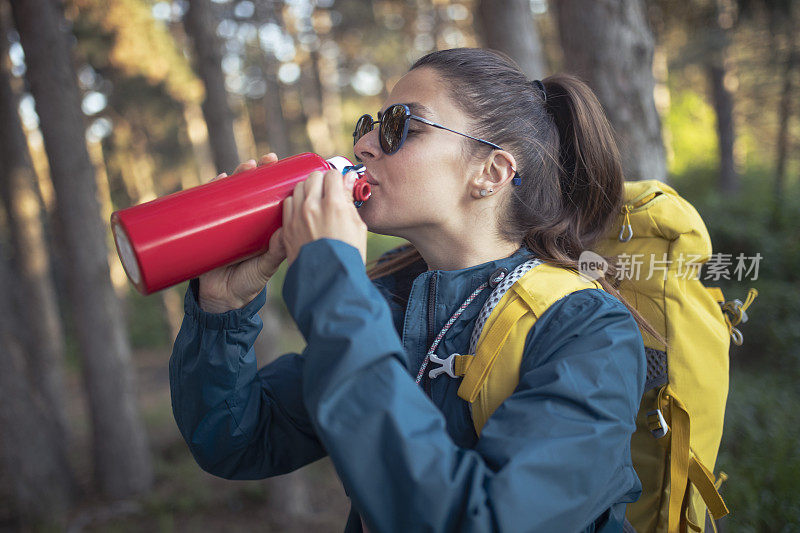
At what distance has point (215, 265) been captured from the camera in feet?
4.88

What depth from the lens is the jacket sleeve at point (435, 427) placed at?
1.10m

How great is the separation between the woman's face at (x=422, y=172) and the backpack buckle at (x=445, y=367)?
15.9 inches

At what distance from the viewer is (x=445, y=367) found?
1.47 meters

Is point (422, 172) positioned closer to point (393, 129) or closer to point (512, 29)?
point (393, 129)

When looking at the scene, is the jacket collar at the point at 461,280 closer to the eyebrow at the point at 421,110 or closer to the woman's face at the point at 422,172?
the woman's face at the point at 422,172

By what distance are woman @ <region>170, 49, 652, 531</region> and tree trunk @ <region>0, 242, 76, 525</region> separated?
4518 millimetres

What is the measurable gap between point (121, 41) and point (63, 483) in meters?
9.03

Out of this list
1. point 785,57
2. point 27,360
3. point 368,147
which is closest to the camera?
point 368,147

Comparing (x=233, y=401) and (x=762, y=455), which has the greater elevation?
(x=233, y=401)

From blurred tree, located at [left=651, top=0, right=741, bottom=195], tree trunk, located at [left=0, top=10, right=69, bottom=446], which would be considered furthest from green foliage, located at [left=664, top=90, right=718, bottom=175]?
tree trunk, located at [left=0, top=10, right=69, bottom=446]

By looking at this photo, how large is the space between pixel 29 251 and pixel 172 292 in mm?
6727

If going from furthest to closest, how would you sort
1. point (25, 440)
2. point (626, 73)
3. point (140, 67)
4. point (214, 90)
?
point (140, 67) → point (25, 440) → point (214, 90) → point (626, 73)

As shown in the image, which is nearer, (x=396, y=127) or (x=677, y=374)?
(x=396, y=127)

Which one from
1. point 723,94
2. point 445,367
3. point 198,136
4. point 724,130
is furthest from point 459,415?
point 198,136
